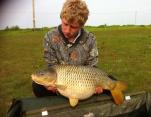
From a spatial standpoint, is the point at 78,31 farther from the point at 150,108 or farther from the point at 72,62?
the point at 150,108

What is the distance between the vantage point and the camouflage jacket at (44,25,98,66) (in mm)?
4008

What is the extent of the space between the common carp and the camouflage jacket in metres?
0.43

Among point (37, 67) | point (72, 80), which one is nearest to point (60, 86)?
point (72, 80)

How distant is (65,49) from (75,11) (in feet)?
1.48

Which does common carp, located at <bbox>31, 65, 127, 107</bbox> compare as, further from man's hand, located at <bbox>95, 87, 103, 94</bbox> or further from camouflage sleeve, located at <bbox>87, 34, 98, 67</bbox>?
camouflage sleeve, located at <bbox>87, 34, 98, 67</bbox>

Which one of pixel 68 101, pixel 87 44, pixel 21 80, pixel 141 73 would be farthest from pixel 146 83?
pixel 68 101

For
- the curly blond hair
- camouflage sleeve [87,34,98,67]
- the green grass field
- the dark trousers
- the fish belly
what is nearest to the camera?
the fish belly

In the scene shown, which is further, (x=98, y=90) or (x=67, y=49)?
(x=67, y=49)

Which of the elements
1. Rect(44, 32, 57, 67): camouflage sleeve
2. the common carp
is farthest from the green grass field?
the common carp

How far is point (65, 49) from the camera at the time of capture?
4008mm

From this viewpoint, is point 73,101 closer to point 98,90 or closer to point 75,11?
point 98,90

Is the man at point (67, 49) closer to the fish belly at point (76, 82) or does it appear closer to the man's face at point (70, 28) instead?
the man's face at point (70, 28)

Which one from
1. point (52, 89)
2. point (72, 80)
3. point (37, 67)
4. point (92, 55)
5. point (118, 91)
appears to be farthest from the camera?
point (37, 67)

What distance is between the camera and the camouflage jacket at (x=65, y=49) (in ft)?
13.1
